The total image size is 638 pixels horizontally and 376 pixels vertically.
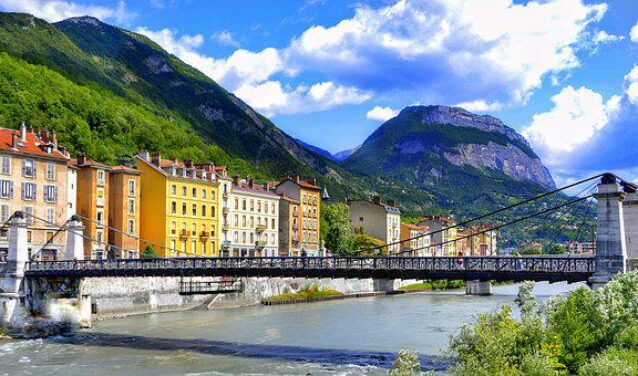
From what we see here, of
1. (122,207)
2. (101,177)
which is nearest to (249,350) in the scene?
(122,207)

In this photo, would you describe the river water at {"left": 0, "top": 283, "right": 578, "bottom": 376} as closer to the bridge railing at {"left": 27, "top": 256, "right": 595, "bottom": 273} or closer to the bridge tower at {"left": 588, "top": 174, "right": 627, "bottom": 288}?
the bridge railing at {"left": 27, "top": 256, "right": 595, "bottom": 273}

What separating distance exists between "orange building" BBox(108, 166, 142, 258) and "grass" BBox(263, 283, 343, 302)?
553 inches

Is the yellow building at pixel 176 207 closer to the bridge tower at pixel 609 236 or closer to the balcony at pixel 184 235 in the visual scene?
the balcony at pixel 184 235

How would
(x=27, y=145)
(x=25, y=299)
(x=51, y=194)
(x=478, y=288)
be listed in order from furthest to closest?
(x=478, y=288) → (x=51, y=194) → (x=27, y=145) → (x=25, y=299)

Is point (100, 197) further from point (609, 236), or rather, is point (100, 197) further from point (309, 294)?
point (609, 236)

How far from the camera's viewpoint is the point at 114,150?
110375 mm

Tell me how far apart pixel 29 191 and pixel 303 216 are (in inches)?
1727

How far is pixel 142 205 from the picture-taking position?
238ft

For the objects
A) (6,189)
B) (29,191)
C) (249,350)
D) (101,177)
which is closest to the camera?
(249,350)

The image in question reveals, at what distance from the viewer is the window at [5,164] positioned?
5722cm

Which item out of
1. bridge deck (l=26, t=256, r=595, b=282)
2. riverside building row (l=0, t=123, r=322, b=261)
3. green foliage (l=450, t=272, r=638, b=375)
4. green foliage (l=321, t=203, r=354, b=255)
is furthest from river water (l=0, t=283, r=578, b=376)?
green foliage (l=321, t=203, r=354, b=255)

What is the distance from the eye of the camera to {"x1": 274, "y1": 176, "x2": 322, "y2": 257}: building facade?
94.2 meters

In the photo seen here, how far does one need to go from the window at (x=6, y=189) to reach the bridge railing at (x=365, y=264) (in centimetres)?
1184

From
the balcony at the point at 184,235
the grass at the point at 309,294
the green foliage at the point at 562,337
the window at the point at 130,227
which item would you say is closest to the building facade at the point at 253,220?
the balcony at the point at 184,235
